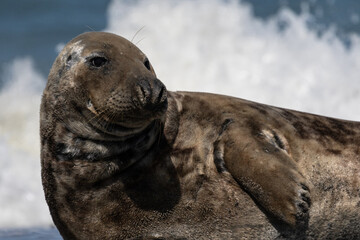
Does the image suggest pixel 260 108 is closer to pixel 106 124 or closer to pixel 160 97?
pixel 160 97

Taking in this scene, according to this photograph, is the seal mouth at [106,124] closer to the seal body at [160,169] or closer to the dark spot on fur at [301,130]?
the seal body at [160,169]

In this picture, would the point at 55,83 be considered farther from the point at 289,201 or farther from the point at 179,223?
the point at 289,201

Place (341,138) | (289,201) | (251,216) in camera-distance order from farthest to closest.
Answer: (341,138) < (251,216) < (289,201)

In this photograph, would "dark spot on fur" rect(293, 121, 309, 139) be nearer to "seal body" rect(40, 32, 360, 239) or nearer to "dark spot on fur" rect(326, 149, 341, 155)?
"seal body" rect(40, 32, 360, 239)

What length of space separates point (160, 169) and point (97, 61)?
1315mm

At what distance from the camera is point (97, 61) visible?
7.07 meters

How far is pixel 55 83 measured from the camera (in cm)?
733

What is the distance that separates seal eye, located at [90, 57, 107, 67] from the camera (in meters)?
7.04

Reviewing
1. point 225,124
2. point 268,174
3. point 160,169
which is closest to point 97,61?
point 160,169

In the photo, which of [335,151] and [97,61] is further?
[335,151]

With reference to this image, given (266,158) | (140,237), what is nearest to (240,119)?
(266,158)

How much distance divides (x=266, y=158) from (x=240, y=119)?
2.36 ft

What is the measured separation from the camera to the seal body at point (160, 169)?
687cm

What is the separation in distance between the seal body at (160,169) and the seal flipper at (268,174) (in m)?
0.01
